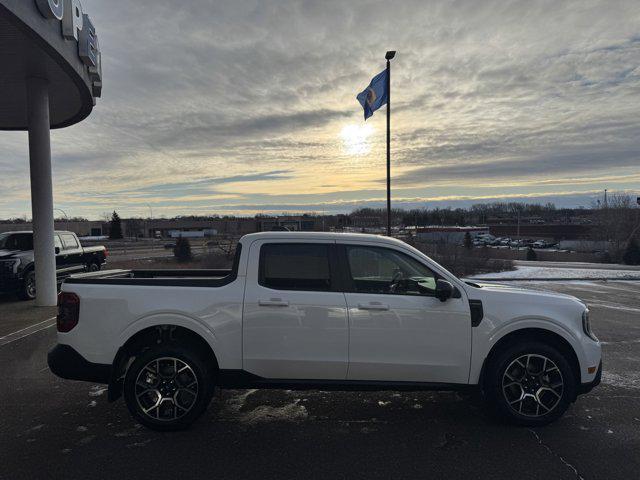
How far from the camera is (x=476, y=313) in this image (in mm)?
4203

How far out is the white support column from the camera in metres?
10.4

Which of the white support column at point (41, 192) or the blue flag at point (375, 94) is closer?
the white support column at point (41, 192)

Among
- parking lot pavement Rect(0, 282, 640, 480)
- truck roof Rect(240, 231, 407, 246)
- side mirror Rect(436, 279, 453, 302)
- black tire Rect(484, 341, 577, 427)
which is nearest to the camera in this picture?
parking lot pavement Rect(0, 282, 640, 480)

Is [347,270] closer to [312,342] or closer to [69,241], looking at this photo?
[312,342]

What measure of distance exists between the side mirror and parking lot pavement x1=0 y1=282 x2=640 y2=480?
1246 mm

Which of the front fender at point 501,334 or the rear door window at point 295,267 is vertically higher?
the rear door window at point 295,267

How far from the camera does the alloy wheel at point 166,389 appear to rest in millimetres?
4125

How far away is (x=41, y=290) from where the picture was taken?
1059cm

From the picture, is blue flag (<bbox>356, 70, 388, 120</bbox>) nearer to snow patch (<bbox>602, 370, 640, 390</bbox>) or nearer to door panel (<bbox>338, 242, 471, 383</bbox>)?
snow patch (<bbox>602, 370, 640, 390</bbox>)

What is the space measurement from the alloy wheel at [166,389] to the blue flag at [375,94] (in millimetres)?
12625

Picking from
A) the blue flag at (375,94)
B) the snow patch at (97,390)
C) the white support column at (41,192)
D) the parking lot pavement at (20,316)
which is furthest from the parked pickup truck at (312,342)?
the blue flag at (375,94)

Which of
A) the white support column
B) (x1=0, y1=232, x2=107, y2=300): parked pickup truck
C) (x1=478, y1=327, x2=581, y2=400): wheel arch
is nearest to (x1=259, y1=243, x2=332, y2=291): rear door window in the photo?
(x1=478, y1=327, x2=581, y2=400): wheel arch

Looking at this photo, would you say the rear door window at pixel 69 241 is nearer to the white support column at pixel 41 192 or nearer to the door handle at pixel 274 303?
the white support column at pixel 41 192

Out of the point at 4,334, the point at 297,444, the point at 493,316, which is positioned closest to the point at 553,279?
the point at 493,316
